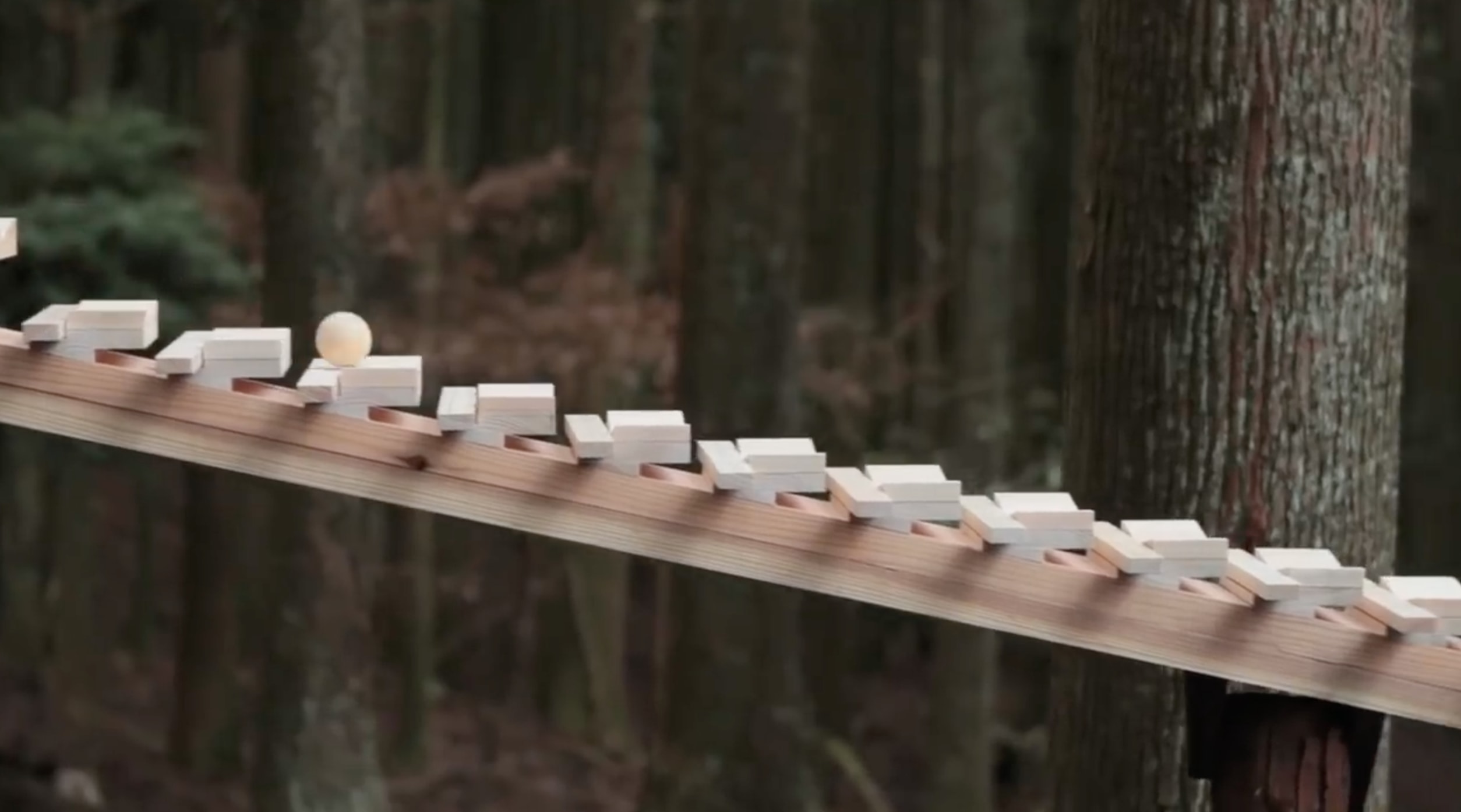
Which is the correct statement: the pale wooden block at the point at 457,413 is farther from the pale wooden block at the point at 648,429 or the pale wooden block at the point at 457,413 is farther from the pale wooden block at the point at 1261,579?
the pale wooden block at the point at 1261,579

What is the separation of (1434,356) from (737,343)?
29.8ft

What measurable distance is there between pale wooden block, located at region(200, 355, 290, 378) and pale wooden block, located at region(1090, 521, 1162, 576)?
1.29 meters

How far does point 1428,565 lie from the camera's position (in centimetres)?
1407

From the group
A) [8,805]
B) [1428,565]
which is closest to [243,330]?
[8,805]

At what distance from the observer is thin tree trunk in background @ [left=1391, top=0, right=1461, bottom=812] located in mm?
12758

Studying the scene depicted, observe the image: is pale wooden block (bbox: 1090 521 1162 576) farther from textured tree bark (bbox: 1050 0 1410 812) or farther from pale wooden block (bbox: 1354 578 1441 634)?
textured tree bark (bbox: 1050 0 1410 812)

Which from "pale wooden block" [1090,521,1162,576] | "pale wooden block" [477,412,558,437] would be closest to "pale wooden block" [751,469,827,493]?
"pale wooden block" [477,412,558,437]

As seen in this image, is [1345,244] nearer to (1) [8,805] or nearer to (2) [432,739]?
(1) [8,805]

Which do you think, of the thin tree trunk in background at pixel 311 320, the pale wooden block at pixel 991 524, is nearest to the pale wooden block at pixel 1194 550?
the pale wooden block at pixel 991 524

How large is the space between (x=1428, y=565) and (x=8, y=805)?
11.3 metres

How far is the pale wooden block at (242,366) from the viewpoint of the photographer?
8.38 feet

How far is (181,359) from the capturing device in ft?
8.19

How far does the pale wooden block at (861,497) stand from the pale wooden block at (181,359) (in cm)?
100

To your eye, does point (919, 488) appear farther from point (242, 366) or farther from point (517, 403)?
point (242, 366)
